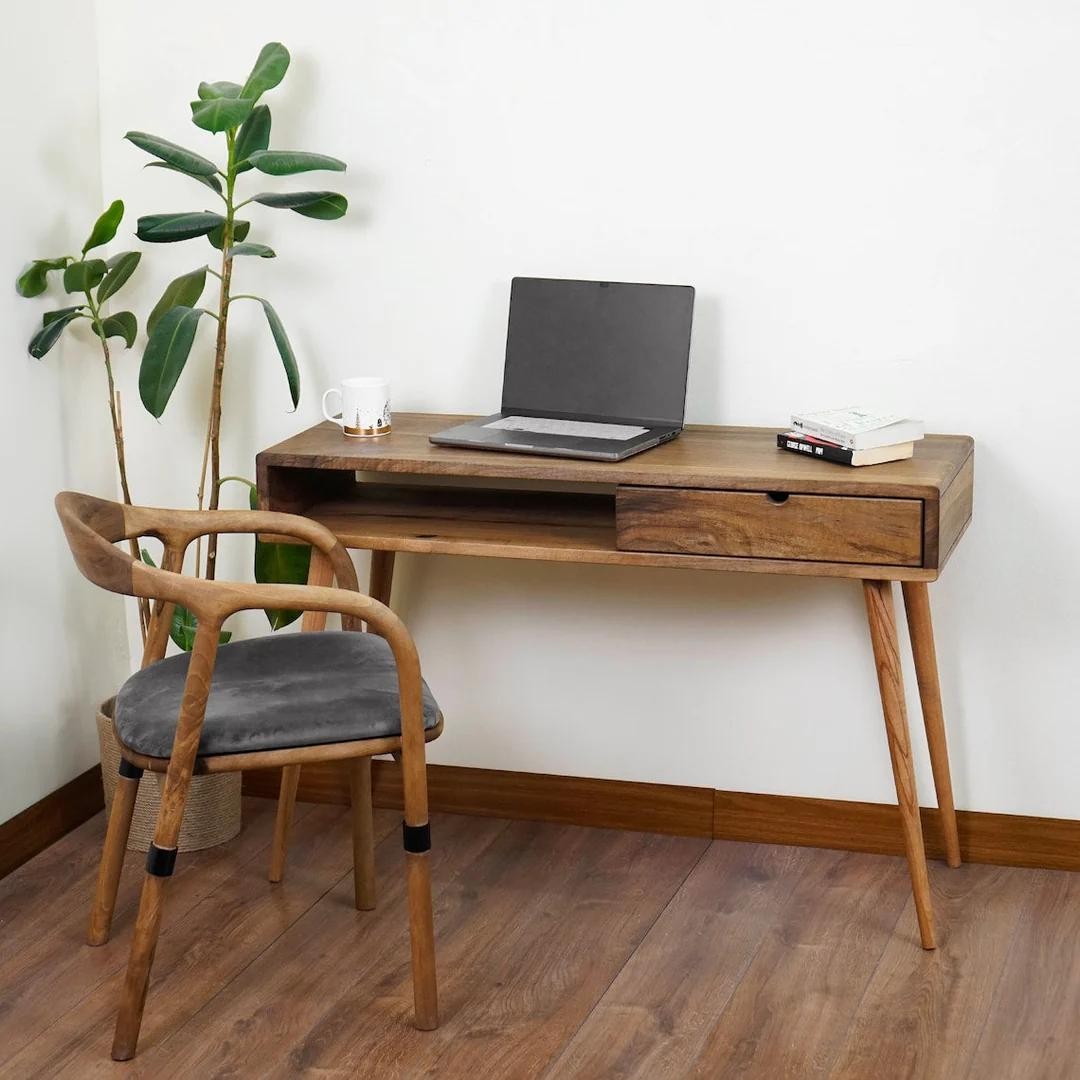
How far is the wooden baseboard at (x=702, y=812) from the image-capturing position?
2635 mm

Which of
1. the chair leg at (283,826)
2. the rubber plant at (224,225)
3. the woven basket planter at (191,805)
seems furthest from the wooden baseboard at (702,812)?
the rubber plant at (224,225)

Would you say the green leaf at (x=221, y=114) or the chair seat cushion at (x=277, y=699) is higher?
the green leaf at (x=221, y=114)

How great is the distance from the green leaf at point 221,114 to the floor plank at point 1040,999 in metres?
1.78

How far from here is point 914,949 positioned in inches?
92.8

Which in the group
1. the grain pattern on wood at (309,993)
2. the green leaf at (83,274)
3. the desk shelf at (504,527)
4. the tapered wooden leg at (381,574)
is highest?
the green leaf at (83,274)

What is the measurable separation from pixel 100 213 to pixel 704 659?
4.65ft

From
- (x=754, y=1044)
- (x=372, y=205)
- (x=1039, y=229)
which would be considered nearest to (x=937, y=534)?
(x=1039, y=229)

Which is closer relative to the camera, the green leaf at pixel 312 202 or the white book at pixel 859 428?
the white book at pixel 859 428

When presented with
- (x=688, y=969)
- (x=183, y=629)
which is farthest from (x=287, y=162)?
(x=688, y=969)

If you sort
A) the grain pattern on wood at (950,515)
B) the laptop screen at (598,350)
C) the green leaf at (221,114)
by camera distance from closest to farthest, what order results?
the grain pattern on wood at (950,515) → the green leaf at (221,114) → the laptop screen at (598,350)

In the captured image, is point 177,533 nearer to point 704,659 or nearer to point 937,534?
point 704,659

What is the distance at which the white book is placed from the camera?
2250mm

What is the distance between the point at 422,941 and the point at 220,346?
1.14 metres

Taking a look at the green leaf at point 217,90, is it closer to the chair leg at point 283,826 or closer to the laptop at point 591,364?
the laptop at point 591,364
